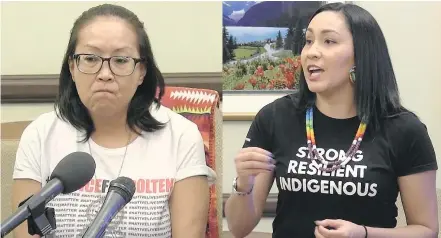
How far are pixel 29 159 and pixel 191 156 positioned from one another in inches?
14.9

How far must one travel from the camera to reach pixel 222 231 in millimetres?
1475

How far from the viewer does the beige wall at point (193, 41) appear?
1794 mm

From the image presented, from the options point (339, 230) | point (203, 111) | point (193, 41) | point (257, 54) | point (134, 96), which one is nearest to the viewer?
point (339, 230)

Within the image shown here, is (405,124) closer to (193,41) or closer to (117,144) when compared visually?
(117,144)

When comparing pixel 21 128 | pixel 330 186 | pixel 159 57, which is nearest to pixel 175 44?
pixel 159 57

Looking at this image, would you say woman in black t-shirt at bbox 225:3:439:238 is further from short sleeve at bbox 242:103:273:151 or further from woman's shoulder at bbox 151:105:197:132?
woman's shoulder at bbox 151:105:197:132

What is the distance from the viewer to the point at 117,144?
1.24 m

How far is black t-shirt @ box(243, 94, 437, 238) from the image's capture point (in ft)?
3.84

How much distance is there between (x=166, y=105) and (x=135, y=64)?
265 millimetres

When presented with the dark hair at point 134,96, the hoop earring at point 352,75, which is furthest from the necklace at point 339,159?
the dark hair at point 134,96

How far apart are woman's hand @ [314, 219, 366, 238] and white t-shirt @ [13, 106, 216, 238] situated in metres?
0.30

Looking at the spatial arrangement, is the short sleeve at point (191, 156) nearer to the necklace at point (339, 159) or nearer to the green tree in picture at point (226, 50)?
the necklace at point (339, 159)

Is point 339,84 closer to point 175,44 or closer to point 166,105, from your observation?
point 166,105

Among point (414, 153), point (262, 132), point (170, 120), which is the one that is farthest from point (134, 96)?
point (414, 153)
